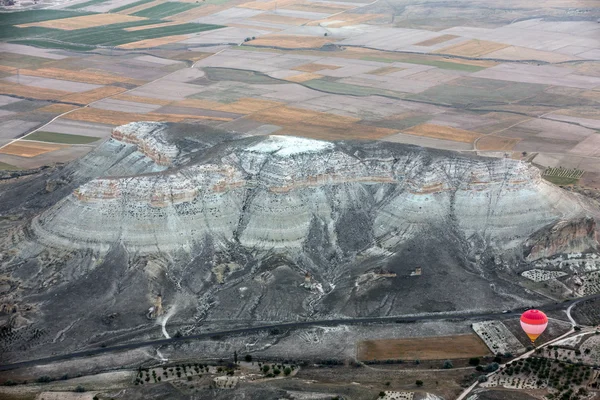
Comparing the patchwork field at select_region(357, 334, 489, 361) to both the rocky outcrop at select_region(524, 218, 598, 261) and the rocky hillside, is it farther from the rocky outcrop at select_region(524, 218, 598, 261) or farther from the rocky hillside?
the rocky outcrop at select_region(524, 218, 598, 261)

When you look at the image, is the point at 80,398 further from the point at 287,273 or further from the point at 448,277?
the point at 448,277

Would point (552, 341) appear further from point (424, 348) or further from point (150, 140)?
point (150, 140)

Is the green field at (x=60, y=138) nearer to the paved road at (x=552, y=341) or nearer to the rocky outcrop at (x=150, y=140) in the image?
the rocky outcrop at (x=150, y=140)

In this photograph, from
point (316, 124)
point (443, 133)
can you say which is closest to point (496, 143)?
point (443, 133)

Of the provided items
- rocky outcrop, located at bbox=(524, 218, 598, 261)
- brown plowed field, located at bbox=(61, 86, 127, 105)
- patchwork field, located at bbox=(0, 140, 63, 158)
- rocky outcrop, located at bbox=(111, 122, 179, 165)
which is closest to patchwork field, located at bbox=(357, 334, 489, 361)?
rocky outcrop, located at bbox=(524, 218, 598, 261)

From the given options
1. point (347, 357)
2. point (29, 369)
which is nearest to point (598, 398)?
point (347, 357)

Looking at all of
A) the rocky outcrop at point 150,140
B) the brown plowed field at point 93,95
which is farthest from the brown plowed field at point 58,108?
the rocky outcrop at point 150,140
